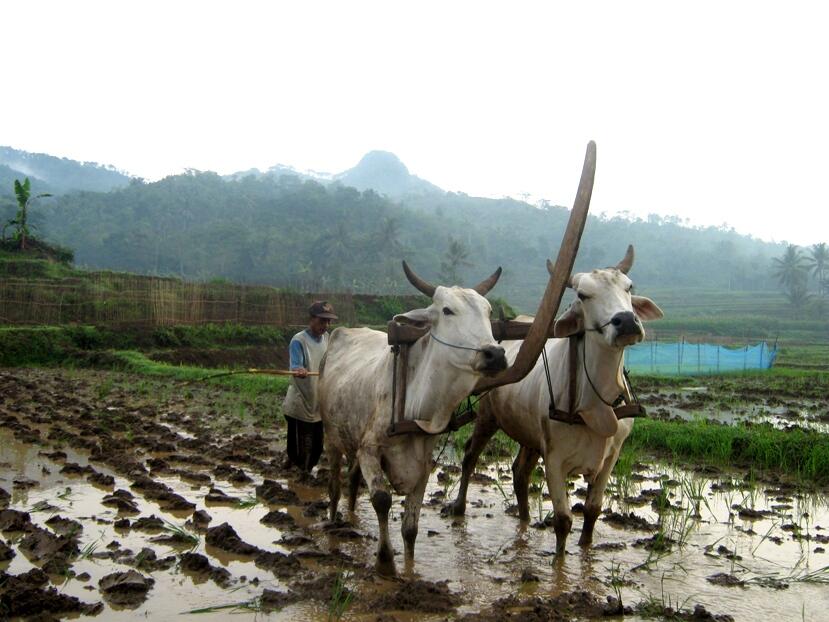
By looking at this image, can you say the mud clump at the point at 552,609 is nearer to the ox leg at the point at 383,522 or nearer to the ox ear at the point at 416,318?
the ox leg at the point at 383,522

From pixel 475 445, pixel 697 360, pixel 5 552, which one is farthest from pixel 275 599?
pixel 697 360

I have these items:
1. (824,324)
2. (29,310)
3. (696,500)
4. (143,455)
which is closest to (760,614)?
(696,500)

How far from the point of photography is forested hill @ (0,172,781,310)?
7650 cm

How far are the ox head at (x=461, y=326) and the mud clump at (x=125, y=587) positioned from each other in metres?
2.22

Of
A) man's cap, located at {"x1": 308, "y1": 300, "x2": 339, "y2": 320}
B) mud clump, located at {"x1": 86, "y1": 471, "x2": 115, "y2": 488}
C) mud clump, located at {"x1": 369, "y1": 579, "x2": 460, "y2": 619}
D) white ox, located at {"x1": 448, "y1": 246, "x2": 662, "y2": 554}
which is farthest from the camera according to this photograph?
man's cap, located at {"x1": 308, "y1": 300, "x2": 339, "y2": 320}

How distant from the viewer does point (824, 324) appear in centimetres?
6700

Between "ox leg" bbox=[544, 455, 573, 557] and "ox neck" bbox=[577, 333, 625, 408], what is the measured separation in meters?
0.54

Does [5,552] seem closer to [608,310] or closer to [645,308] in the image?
[608,310]

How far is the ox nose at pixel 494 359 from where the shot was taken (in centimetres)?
436

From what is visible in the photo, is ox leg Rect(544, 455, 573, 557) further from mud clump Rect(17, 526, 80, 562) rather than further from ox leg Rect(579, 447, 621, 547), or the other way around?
mud clump Rect(17, 526, 80, 562)

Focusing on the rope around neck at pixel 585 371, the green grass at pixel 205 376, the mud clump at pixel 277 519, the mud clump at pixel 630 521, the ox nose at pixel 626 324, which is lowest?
the green grass at pixel 205 376

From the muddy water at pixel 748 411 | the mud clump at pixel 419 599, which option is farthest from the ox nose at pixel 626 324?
the muddy water at pixel 748 411

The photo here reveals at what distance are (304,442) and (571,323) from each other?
3629mm

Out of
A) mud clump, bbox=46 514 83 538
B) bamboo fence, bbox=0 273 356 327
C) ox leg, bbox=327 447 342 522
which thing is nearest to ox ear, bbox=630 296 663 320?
ox leg, bbox=327 447 342 522
